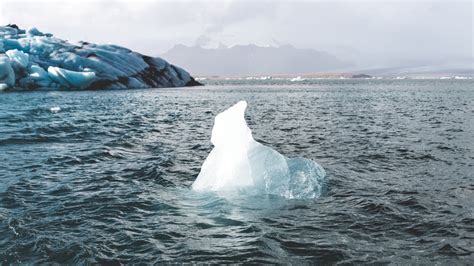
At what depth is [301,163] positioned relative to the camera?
10.5 meters

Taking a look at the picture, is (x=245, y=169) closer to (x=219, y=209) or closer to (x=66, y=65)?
(x=219, y=209)

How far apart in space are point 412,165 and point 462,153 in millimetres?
3343

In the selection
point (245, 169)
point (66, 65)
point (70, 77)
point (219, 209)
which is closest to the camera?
point (219, 209)

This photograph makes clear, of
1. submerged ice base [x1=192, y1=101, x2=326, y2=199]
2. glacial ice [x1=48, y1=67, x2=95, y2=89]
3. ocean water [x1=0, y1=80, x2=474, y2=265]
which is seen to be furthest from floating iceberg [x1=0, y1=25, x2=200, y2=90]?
submerged ice base [x1=192, y1=101, x2=326, y2=199]

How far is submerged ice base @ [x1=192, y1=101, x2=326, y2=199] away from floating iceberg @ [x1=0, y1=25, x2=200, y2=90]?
5493cm

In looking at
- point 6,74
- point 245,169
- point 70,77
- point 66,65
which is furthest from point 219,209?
point 66,65

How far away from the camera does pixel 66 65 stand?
6425 centimetres

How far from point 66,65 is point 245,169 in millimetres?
62423

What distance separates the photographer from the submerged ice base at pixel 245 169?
9.70 m

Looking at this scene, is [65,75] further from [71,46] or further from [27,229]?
[27,229]

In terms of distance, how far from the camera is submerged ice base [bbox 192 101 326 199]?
970 centimetres

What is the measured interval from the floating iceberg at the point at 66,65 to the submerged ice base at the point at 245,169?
5493cm

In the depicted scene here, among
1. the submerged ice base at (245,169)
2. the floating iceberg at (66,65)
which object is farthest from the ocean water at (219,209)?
the floating iceberg at (66,65)

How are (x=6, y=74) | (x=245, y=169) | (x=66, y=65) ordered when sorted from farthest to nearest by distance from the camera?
(x=66, y=65), (x=6, y=74), (x=245, y=169)
